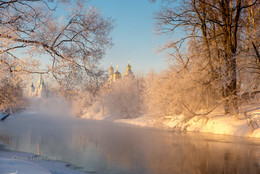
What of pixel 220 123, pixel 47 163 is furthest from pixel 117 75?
pixel 47 163

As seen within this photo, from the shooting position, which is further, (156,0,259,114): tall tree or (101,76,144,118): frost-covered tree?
(101,76,144,118): frost-covered tree

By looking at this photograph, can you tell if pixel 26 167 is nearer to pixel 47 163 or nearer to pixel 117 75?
A: pixel 47 163

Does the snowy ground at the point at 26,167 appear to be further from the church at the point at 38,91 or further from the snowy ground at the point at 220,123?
the church at the point at 38,91

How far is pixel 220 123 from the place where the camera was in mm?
18828

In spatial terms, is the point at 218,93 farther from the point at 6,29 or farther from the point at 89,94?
the point at 6,29

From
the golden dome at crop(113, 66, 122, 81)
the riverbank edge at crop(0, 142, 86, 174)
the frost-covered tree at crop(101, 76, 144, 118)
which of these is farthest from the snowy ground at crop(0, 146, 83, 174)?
the golden dome at crop(113, 66, 122, 81)

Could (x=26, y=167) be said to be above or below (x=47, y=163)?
above

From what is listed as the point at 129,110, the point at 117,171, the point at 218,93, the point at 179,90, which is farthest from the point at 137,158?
the point at 129,110

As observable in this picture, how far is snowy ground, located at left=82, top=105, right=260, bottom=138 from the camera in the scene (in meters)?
16.3

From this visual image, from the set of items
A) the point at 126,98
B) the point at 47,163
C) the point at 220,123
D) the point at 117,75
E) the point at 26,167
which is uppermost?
the point at 117,75

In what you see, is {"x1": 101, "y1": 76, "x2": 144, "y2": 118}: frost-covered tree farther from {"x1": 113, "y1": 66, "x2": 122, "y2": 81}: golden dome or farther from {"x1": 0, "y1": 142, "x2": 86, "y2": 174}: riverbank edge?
{"x1": 113, "y1": 66, "x2": 122, "y2": 81}: golden dome

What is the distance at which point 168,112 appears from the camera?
22.7m

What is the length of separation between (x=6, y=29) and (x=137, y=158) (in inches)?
275

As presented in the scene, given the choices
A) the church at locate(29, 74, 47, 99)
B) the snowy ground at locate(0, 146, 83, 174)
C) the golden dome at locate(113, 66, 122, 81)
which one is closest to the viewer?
the snowy ground at locate(0, 146, 83, 174)
